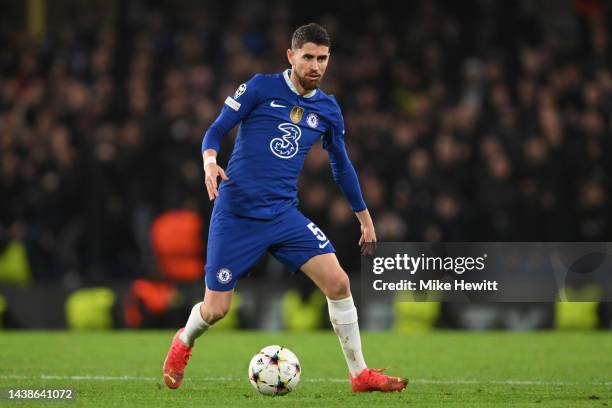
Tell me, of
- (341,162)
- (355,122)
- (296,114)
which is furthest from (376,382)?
(355,122)

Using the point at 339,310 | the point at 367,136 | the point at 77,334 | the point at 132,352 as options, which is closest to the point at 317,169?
the point at 367,136

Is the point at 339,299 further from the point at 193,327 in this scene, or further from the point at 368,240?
the point at 193,327

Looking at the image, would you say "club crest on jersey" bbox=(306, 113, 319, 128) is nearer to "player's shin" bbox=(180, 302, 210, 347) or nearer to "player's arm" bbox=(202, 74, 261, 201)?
"player's arm" bbox=(202, 74, 261, 201)

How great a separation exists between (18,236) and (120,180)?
152cm

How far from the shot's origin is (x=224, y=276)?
24.1ft

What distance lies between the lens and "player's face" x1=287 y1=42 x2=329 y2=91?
23.7 feet

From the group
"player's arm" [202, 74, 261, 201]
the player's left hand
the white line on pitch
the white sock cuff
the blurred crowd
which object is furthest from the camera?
the blurred crowd

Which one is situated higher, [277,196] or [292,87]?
[292,87]

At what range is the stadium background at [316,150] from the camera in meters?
14.0

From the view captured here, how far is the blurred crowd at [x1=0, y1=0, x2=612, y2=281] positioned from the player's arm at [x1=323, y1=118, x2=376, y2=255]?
6200 millimetres

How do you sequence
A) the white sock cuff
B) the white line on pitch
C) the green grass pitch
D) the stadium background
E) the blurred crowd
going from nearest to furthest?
the green grass pitch, the white sock cuff, the white line on pitch, the stadium background, the blurred crowd

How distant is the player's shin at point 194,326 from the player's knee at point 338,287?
804mm

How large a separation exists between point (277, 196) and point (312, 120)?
20.6 inches

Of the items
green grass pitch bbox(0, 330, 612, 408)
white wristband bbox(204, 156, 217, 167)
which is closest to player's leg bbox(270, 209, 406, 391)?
green grass pitch bbox(0, 330, 612, 408)
